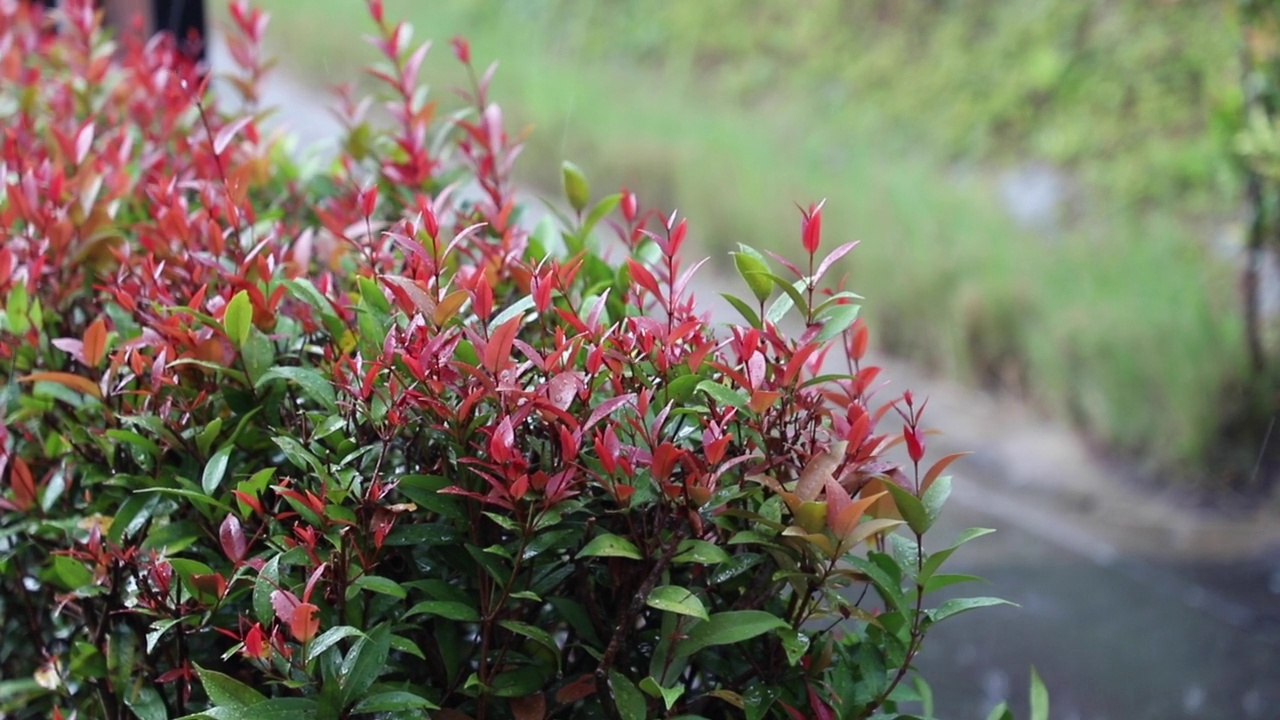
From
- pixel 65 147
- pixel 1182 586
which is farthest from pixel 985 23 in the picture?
pixel 65 147

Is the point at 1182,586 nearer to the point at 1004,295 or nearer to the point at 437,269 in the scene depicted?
the point at 1004,295

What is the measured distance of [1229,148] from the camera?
5.37 metres

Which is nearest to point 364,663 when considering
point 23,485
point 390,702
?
point 390,702

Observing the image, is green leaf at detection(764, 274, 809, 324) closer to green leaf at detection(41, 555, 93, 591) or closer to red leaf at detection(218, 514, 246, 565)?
red leaf at detection(218, 514, 246, 565)

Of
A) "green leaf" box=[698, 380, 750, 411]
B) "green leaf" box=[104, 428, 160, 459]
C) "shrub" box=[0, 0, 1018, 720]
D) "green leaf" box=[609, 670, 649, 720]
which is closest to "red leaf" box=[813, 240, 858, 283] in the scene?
"shrub" box=[0, 0, 1018, 720]

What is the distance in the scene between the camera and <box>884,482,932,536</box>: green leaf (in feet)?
4.72

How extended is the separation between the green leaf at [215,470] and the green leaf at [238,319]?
0.14 meters

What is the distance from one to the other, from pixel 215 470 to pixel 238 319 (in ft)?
0.63

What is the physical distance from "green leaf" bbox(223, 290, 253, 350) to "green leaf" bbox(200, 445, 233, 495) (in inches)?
5.4

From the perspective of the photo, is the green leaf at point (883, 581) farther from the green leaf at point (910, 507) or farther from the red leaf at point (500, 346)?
the red leaf at point (500, 346)

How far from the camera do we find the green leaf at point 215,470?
62.7 inches

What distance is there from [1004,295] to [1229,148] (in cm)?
125

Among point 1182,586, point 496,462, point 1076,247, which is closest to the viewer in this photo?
point 496,462

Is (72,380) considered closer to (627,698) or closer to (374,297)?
(374,297)
